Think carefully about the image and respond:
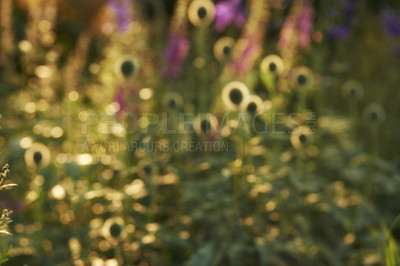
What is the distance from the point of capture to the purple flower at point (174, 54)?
2.50 metres

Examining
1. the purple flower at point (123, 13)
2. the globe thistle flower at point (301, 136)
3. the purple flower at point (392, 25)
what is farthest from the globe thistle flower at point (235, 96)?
the purple flower at point (392, 25)

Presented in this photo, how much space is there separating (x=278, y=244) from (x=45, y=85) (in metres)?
1.52

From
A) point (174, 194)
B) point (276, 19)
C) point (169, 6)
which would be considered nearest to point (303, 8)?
point (276, 19)

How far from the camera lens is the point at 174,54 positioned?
2.55 meters

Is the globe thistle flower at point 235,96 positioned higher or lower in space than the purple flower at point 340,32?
lower

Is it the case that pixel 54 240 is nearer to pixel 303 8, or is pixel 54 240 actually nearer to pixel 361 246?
pixel 361 246

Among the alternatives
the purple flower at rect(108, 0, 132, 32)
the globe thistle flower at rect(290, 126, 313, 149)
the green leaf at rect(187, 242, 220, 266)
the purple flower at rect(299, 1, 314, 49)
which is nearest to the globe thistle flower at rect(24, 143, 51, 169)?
the green leaf at rect(187, 242, 220, 266)

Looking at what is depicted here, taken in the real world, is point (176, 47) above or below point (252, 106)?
above

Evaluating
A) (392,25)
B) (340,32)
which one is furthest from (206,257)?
(392,25)

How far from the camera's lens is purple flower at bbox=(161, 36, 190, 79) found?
2.50m

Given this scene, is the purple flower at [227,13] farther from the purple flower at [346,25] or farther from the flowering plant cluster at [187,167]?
the purple flower at [346,25]

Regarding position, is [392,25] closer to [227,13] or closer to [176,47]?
[227,13]

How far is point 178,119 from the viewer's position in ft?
7.66

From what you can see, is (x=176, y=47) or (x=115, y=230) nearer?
(x=115, y=230)
